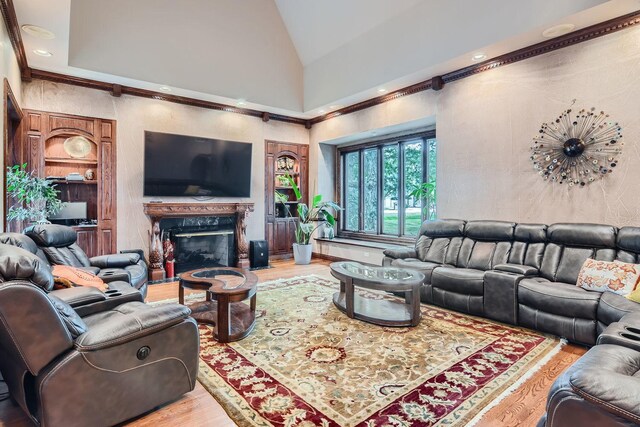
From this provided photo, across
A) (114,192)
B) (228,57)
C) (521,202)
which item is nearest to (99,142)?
(114,192)

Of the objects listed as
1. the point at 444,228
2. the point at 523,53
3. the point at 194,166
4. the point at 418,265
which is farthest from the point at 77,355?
the point at 523,53

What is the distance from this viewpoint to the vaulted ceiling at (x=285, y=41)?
3.98 m

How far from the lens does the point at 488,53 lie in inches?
175

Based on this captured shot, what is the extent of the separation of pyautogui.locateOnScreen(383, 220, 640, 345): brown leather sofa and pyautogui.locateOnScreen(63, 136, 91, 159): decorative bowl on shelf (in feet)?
16.5

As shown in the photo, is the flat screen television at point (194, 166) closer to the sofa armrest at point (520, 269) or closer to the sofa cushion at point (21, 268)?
the sofa cushion at point (21, 268)

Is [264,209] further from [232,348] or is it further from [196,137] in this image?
[232,348]

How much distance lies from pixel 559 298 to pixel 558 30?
117 inches

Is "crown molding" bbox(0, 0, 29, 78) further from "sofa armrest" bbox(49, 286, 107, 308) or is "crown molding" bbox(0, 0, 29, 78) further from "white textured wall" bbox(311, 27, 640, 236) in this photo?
"white textured wall" bbox(311, 27, 640, 236)

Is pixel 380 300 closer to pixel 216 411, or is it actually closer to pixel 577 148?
pixel 216 411

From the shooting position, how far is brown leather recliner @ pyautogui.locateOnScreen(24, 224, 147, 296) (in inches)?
144

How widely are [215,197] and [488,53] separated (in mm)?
5061

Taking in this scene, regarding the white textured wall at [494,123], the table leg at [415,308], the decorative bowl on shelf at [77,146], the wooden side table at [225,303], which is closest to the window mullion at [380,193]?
the white textured wall at [494,123]

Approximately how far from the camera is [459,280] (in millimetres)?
3918

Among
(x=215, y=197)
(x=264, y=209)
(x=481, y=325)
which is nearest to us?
(x=481, y=325)
